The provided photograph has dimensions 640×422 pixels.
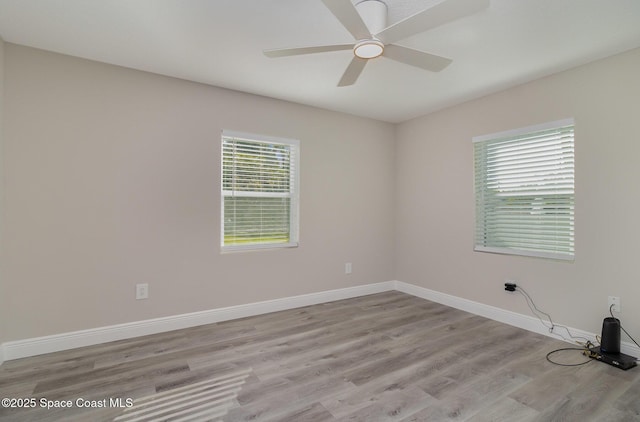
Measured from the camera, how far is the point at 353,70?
2.27 metres

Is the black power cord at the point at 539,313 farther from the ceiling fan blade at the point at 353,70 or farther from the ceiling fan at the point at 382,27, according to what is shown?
the ceiling fan blade at the point at 353,70

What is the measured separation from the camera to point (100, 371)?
7.55 feet

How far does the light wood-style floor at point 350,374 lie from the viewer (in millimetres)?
1864

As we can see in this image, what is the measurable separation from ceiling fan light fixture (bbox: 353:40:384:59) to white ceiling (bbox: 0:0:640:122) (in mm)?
262

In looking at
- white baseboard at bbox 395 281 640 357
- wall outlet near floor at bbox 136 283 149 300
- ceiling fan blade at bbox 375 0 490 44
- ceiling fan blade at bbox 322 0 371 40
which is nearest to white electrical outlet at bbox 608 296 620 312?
white baseboard at bbox 395 281 640 357

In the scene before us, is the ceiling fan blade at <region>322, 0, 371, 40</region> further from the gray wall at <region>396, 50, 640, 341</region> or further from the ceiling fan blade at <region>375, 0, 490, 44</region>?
the gray wall at <region>396, 50, 640, 341</region>

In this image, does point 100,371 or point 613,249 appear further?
point 613,249

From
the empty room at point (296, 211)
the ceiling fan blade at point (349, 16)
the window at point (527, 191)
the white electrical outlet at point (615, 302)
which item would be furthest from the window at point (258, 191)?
the white electrical outlet at point (615, 302)

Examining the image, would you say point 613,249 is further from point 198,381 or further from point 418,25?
point 198,381

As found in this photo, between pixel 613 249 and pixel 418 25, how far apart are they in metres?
2.46

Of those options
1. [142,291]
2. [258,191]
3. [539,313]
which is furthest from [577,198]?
[142,291]

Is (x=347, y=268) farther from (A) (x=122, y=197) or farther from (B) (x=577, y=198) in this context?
(A) (x=122, y=197)

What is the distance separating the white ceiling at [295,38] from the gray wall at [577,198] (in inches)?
10.3

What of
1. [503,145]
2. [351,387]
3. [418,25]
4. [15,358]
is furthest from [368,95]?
[15,358]
